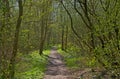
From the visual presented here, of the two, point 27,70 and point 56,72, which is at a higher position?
point 27,70

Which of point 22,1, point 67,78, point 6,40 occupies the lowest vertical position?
point 67,78

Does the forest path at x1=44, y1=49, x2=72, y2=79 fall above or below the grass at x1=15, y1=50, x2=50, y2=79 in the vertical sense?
below

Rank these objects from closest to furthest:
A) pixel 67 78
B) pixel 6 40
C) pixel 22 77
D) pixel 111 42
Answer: pixel 111 42
pixel 6 40
pixel 22 77
pixel 67 78

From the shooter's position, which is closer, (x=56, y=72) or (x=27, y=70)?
(x=27, y=70)

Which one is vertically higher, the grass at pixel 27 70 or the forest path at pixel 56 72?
the grass at pixel 27 70

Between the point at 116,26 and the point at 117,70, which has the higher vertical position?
the point at 116,26

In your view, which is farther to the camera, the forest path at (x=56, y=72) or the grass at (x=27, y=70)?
the forest path at (x=56, y=72)

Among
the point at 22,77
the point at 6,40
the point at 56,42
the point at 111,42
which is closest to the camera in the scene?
the point at 111,42

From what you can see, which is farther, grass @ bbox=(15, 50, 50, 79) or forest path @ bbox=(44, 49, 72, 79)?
forest path @ bbox=(44, 49, 72, 79)

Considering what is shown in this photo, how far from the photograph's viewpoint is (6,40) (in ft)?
38.6

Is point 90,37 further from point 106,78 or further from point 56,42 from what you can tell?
point 56,42

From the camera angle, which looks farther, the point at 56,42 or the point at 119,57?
the point at 56,42

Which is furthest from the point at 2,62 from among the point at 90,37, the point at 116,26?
the point at 116,26

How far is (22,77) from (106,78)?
219 inches
